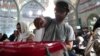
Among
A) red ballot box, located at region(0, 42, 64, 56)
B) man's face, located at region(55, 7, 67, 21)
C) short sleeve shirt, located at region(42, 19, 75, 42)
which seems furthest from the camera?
short sleeve shirt, located at region(42, 19, 75, 42)

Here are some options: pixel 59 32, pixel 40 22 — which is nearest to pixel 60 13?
pixel 59 32

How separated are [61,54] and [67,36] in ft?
1.73

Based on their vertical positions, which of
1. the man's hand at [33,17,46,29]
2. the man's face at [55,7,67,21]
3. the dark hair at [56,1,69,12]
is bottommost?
the man's hand at [33,17,46,29]

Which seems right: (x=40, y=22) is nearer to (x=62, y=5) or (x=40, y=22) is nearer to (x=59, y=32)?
(x=59, y=32)

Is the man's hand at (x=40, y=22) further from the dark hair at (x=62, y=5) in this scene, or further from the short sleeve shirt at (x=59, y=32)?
the dark hair at (x=62, y=5)

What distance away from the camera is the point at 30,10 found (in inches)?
617

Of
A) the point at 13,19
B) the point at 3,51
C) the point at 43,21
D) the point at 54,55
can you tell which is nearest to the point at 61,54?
the point at 54,55

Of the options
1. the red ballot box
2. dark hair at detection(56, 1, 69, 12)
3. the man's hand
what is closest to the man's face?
dark hair at detection(56, 1, 69, 12)

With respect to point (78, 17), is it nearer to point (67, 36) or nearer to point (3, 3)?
point (3, 3)

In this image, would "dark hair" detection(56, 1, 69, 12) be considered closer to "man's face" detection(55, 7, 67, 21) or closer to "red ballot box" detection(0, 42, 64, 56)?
"man's face" detection(55, 7, 67, 21)

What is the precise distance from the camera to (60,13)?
2568 millimetres

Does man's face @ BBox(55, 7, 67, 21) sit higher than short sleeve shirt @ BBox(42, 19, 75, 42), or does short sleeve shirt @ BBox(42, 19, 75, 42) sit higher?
man's face @ BBox(55, 7, 67, 21)

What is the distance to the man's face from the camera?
2557 millimetres

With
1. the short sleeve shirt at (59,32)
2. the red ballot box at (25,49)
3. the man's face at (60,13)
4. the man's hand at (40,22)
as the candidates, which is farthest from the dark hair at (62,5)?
the red ballot box at (25,49)
